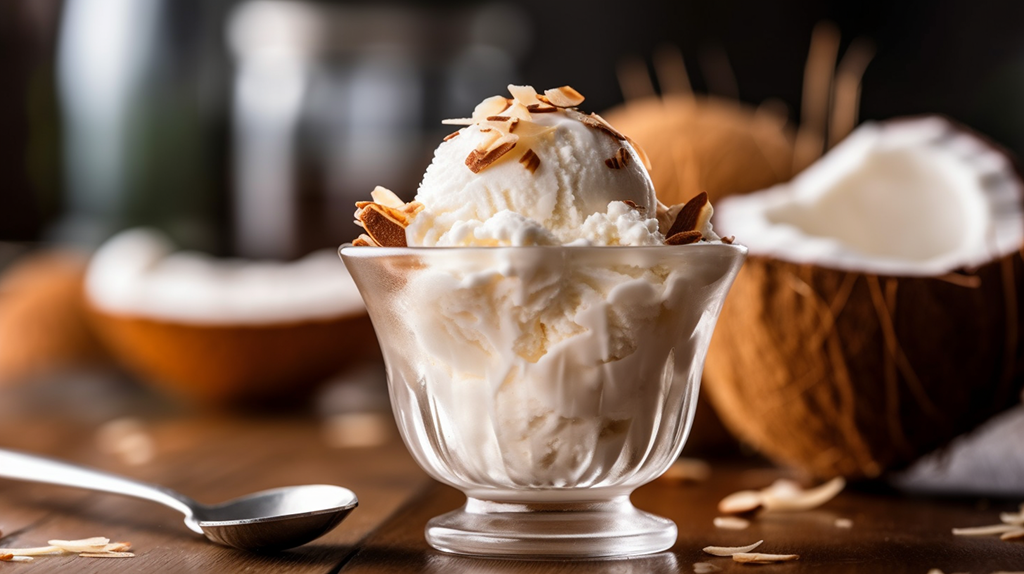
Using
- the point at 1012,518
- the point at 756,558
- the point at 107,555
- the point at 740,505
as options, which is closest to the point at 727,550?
the point at 756,558

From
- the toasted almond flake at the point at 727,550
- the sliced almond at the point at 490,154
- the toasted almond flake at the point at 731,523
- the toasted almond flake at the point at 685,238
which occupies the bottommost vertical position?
the toasted almond flake at the point at 731,523

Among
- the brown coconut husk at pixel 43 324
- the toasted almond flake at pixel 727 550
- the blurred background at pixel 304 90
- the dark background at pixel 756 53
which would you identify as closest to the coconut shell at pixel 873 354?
the toasted almond flake at pixel 727 550

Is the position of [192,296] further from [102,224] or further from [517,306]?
[517,306]

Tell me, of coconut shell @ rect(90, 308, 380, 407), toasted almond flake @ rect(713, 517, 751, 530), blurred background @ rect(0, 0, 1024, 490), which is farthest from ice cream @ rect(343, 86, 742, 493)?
blurred background @ rect(0, 0, 1024, 490)

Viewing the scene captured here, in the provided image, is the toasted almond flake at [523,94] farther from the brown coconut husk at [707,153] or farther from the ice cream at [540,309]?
the brown coconut husk at [707,153]

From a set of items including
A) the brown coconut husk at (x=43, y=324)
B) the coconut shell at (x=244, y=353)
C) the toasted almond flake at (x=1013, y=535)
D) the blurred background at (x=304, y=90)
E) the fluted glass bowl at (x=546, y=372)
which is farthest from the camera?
the blurred background at (x=304, y=90)

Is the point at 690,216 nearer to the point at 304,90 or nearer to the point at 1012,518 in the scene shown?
the point at 1012,518

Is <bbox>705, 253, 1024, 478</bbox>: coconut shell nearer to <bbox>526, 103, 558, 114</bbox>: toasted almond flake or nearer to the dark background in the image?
<bbox>526, 103, 558, 114</bbox>: toasted almond flake
